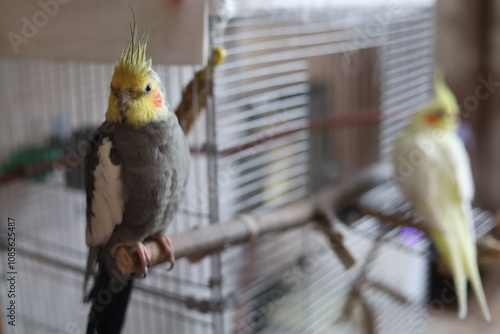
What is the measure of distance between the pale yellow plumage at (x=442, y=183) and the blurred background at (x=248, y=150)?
0.09m

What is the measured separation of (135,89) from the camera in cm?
49

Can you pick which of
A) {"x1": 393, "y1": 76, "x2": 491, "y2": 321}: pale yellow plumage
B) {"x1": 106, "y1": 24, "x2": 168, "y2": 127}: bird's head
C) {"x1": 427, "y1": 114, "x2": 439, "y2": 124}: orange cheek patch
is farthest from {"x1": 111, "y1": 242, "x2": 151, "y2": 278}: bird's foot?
{"x1": 427, "y1": 114, "x2": 439, "y2": 124}: orange cheek patch

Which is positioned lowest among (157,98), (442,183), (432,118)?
(442,183)

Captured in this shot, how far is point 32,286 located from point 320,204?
599 millimetres

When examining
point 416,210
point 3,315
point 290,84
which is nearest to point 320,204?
point 416,210

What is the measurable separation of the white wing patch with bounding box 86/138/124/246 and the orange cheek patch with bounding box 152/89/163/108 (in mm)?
64

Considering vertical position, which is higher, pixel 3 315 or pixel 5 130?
pixel 5 130

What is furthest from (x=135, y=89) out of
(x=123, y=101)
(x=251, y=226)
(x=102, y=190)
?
(x=251, y=226)

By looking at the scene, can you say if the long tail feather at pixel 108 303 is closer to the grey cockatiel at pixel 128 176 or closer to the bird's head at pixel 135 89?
the grey cockatiel at pixel 128 176

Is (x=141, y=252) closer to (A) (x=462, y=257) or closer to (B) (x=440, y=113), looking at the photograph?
(A) (x=462, y=257)

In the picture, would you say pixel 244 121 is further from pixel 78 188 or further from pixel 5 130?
pixel 5 130

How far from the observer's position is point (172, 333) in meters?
1.10

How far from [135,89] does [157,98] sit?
0.04 meters

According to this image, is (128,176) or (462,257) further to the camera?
(462,257)
